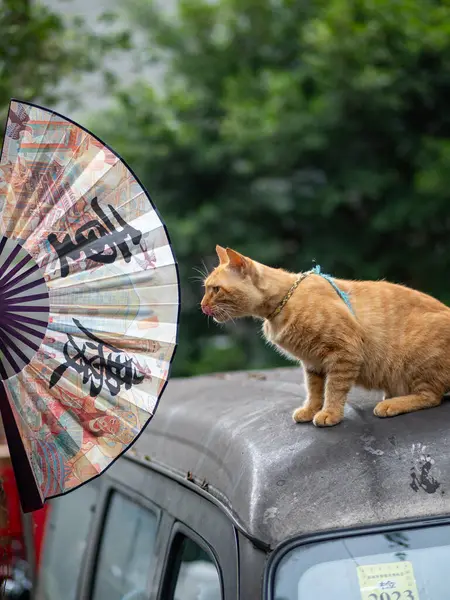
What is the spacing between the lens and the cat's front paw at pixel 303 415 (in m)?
2.70

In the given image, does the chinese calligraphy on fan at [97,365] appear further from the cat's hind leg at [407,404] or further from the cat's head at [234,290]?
the cat's hind leg at [407,404]

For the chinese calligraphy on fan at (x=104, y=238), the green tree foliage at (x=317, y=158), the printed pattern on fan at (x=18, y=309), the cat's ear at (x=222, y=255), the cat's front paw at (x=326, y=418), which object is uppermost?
the green tree foliage at (x=317, y=158)

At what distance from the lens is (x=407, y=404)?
2662mm

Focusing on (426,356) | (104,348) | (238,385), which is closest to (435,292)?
(238,385)

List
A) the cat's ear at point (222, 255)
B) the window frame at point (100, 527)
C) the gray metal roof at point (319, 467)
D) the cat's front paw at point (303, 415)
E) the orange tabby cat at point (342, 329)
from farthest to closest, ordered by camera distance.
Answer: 1. the window frame at point (100, 527)
2. the cat's ear at point (222, 255)
3. the orange tabby cat at point (342, 329)
4. the cat's front paw at point (303, 415)
5. the gray metal roof at point (319, 467)

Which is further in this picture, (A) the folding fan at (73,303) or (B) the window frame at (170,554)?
(B) the window frame at (170,554)

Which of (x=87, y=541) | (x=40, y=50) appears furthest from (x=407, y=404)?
(x=40, y=50)

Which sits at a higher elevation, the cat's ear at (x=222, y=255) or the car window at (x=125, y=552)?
the cat's ear at (x=222, y=255)

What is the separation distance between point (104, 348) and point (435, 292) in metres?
8.39

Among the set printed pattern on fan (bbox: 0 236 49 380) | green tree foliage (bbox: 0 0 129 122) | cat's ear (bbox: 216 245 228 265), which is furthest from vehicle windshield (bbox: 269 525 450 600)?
green tree foliage (bbox: 0 0 129 122)

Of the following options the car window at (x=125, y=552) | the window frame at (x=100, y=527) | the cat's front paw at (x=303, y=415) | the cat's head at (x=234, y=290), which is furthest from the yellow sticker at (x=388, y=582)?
the window frame at (x=100, y=527)

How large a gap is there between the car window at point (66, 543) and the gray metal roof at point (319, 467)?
1.15 m

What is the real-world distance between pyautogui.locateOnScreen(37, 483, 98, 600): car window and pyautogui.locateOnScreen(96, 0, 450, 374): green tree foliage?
547cm

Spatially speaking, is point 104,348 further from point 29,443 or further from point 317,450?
point 317,450
